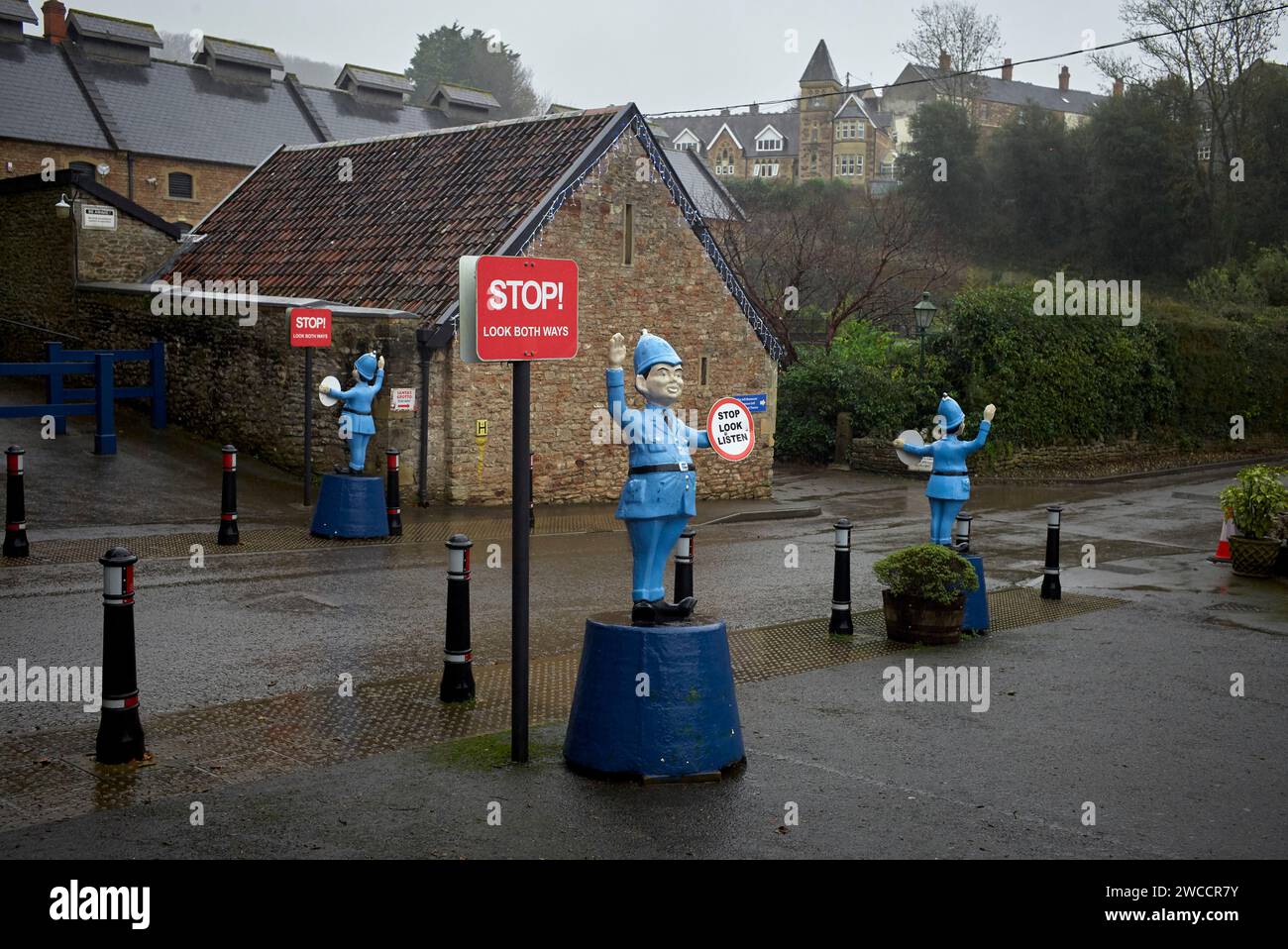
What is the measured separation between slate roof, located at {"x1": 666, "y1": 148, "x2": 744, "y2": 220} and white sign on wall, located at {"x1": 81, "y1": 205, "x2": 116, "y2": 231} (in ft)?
106

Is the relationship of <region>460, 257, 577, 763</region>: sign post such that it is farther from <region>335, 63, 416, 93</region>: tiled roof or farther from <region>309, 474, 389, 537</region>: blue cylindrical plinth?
<region>335, 63, 416, 93</region>: tiled roof

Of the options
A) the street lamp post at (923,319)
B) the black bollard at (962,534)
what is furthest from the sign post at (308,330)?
the street lamp post at (923,319)

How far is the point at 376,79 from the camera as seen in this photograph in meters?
54.6

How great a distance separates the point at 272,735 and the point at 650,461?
2.77m

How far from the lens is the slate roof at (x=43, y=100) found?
42.8 meters

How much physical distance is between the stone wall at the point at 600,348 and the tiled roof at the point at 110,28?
3248 centimetres

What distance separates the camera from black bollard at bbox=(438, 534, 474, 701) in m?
8.39

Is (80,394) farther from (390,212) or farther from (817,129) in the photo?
(817,129)

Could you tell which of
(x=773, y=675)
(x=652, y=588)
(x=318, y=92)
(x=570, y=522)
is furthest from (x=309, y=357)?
(x=318, y=92)

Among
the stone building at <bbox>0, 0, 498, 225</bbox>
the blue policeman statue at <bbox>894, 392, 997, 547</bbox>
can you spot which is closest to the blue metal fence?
the blue policeman statue at <bbox>894, 392, 997, 547</bbox>

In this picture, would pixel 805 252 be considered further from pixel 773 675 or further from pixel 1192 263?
pixel 773 675

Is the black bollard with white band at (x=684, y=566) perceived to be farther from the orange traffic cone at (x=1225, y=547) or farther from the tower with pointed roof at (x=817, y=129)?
the tower with pointed roof at (x=817, y=129)

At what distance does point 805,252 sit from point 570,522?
Answer: 2393cm

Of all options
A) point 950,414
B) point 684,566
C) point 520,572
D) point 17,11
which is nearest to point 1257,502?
point 950,414
